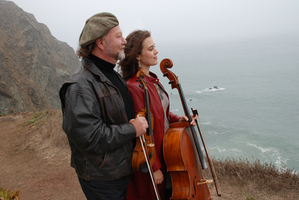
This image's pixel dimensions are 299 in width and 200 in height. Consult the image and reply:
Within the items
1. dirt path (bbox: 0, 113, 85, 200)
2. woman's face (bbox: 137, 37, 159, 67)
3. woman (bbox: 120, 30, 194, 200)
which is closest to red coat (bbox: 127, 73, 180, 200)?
woman (bbox: 120, 30, 194, 200)

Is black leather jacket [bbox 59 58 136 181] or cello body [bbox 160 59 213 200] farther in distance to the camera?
cello body [bbox 160 59 213 200]

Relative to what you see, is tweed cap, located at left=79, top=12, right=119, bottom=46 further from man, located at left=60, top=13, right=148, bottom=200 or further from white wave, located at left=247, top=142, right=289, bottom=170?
white wave, located at left=247, top=142, right=289, bottom=170

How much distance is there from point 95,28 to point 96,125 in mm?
790

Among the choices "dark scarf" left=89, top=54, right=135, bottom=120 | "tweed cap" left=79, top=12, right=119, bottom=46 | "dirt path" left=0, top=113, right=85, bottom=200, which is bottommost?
"dirt path" left=0, top=113, right=85, bottom=200

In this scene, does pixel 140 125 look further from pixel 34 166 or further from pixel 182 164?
pixel 34 166

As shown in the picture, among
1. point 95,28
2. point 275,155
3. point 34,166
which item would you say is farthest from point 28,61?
point 95,28

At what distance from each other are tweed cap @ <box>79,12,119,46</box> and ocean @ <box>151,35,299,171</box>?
182 inches

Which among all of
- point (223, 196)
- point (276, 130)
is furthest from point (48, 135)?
point (276, 130)

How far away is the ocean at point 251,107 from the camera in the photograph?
17.2 metres

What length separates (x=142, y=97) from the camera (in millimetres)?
2379

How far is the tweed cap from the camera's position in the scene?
1.96 m

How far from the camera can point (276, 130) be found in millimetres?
21703

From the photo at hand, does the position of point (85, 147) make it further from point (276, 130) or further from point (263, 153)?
point (276, 130)

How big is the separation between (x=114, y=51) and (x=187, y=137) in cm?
Result: 121
